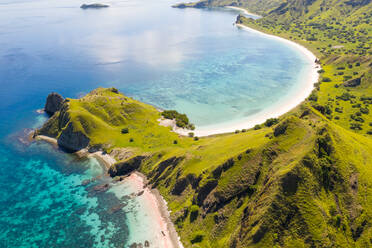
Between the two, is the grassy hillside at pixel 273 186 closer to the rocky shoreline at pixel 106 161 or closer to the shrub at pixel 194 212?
the shrub at pixel 194 212

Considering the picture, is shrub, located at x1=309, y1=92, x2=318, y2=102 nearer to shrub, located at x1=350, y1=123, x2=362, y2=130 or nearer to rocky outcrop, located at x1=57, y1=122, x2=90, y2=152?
shrub, located at x1=350, y1=123, x2=362, y2=130

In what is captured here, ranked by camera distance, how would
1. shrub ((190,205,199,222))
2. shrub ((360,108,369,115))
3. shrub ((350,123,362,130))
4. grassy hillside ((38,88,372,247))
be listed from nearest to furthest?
1. grassy hillside ((38,88,372,247))
2. shrub ((190,205,199,222))
3. shrub ((350,123,362,130))
4. shrub ((360,108,369,115))

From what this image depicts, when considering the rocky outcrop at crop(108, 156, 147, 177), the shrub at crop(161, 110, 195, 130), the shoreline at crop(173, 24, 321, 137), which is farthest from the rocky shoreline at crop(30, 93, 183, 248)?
the shoreline at crop(173, 24, 321, 137)

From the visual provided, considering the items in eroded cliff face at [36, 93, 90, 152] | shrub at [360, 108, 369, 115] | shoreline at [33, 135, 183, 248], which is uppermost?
shrub at [360, 108, 369, 115]

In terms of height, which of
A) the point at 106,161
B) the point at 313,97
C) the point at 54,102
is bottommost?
the point at 106,161

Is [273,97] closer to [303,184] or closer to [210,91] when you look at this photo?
[210,91]

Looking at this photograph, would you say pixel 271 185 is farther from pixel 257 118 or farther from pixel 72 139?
pixel 72 139

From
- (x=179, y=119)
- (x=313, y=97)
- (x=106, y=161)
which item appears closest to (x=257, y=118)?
(x=313, y=97)
